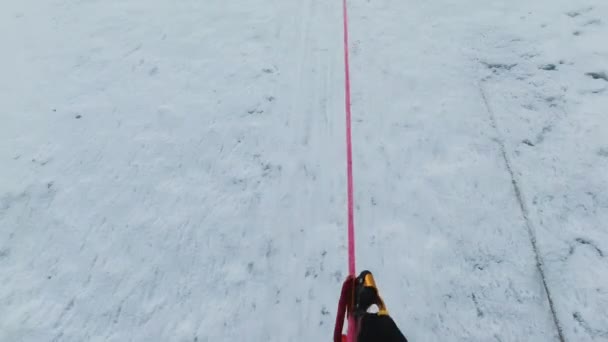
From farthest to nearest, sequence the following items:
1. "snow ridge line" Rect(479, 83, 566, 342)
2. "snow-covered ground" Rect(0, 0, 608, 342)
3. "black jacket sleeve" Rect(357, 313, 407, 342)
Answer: "snow-covered ground" Rect(0, 0, 608, 342) → "snow ridge line" Rect(479, 83, 566, 342) → "black jacket sleeve" Rect(357, 313, 407, 342)

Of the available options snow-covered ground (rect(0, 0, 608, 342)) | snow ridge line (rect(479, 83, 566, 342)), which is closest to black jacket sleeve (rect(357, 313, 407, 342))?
snow-covered ground (rect(0, 0, 608, 342))

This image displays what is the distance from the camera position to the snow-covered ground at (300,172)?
356 cm

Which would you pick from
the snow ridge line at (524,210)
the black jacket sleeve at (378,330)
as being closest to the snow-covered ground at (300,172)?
the snow ridge line at (524,210)

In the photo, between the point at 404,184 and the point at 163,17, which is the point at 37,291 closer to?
the point at 404,184

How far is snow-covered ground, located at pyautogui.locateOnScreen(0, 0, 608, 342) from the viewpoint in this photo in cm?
356

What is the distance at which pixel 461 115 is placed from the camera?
471cm

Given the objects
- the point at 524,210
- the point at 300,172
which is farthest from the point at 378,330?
the point at 300,172

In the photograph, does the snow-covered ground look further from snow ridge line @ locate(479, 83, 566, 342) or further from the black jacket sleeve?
the black jacket sleeve

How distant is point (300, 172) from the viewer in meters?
4.43

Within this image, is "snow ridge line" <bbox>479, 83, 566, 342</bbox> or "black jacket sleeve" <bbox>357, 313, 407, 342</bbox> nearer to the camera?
"black jacket sleeve" <bbox>357, 313, 407, 342</bbox>

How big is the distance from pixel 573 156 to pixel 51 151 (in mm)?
4750

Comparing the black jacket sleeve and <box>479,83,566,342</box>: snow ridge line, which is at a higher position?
the black jacket sleeve

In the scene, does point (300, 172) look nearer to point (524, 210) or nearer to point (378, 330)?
point (524, 210)

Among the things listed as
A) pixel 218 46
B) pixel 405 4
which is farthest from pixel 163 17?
pixel 405 4
